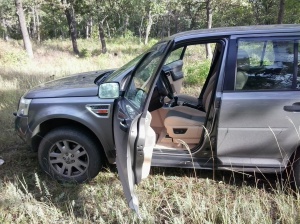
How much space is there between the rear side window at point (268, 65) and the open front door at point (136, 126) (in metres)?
0.80

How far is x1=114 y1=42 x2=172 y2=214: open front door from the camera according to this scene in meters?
2.45

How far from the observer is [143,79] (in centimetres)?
318

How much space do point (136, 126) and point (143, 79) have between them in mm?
825

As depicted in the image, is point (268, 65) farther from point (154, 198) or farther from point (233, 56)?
point (154, 198)

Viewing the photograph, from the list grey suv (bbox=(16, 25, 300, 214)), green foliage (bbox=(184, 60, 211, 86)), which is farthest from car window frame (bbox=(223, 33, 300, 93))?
green foliage (bbox=(184, 60, 211, 86))

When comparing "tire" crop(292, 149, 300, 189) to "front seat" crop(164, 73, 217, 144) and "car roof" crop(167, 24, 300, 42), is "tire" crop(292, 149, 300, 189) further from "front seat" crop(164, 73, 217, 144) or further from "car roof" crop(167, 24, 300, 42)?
"car roof" crop(167, 24, 300, 42)

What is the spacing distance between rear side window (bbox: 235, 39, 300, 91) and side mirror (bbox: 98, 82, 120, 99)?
4.17 ft

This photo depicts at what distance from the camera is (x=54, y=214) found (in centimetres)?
292

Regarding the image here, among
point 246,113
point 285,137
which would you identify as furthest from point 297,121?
point 246,113

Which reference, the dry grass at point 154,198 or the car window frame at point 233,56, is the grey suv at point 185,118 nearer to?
the car window frame at point 233,56

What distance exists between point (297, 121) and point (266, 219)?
1.00 meters

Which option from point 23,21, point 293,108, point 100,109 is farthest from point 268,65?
point 23,21

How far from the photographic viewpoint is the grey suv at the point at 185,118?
2848 mm

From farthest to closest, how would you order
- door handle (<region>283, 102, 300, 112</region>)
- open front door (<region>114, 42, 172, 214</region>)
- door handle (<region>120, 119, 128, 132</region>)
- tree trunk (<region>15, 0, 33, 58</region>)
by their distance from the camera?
tree trunk (<region>15, 0, 33, 58</region>), door handle (<region>283, 102, 300, 112</region>), door handle (<region>120, 119, 128, 132</region>), open front door (<region>114, 42, 172, 214</region>)
